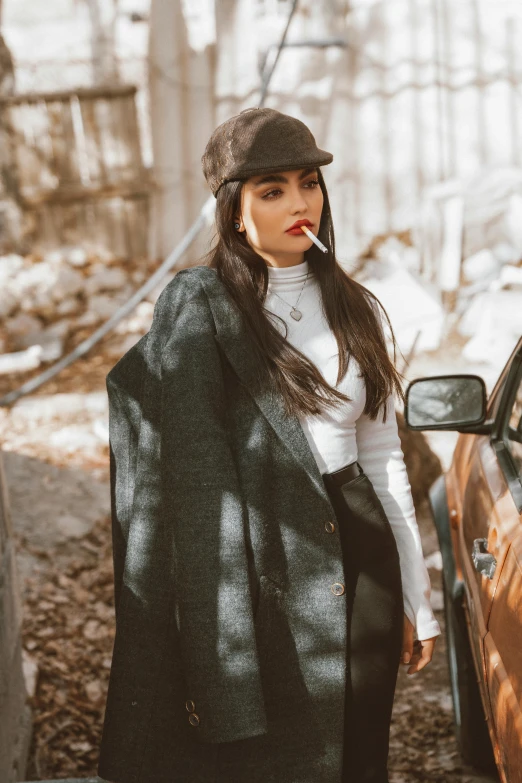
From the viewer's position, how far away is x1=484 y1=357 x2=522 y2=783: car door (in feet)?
6.14

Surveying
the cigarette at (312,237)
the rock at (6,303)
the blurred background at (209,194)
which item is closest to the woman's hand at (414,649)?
the cigarette at (312,237)

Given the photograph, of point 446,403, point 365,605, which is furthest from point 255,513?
point 446,403

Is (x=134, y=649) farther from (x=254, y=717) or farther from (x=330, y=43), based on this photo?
(x=330, y=43)

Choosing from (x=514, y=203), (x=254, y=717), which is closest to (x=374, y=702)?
(x=254, y=717)

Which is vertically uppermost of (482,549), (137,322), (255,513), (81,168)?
(81,168)

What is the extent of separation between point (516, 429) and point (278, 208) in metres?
0.99

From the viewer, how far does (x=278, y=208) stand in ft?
6.88

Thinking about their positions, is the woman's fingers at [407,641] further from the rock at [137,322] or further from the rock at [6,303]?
the rock at [6,303]

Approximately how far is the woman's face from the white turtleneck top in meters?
0.10

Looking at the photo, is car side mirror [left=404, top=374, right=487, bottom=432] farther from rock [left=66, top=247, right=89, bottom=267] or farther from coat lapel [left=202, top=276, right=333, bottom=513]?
rock [left=66, top=247, right=89, bottom=267]

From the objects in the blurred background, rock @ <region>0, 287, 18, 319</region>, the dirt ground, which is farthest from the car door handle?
rock @ <region>0, 287, 18, 319</region>

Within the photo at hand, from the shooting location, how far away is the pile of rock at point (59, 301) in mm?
7781

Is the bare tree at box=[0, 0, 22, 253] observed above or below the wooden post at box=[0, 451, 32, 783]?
above

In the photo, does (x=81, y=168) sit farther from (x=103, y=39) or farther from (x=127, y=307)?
(x=103, y=39)
